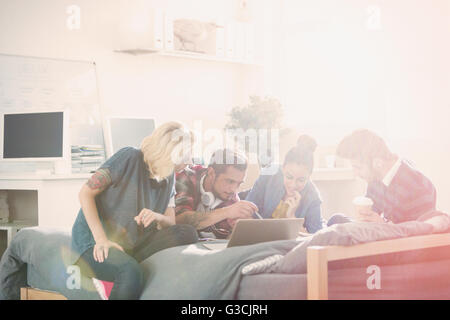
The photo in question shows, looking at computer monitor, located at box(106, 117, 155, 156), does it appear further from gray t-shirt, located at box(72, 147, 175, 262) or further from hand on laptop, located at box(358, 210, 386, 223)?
hand on laptop, located at box(358, 210, 386, 223)

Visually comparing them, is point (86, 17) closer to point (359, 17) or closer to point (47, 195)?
point (47, 195)

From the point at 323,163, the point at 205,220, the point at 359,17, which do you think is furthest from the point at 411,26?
the point at 205,220

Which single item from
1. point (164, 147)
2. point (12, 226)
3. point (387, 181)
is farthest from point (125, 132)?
point (387, 181)

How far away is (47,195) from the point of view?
11.5ft

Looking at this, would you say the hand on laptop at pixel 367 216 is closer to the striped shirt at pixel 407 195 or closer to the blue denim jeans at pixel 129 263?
the striped shirt at pixel 407 195

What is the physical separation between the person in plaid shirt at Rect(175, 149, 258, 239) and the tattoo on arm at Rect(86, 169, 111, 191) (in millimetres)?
541

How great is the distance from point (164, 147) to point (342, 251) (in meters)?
0.77

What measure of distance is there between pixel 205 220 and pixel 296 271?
86 cm

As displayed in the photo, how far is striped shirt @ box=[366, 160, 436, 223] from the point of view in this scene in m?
2.26

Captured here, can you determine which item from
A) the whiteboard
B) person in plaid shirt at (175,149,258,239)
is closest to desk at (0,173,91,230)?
the whiteboard

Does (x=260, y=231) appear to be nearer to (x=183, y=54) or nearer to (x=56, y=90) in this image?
(x=56, y=90)

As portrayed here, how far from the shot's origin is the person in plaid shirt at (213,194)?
102 inches

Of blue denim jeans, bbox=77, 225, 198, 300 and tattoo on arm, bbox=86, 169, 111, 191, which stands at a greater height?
tattoo on arm, bbox=86, 169, 111, 191
